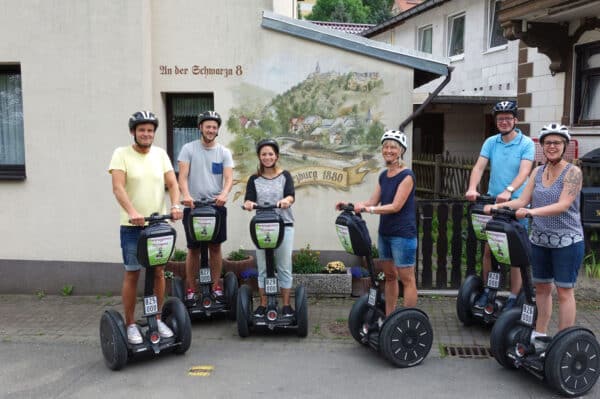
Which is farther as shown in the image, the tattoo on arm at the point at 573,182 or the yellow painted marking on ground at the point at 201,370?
the yellow painted marking on ground at the point at 201,370

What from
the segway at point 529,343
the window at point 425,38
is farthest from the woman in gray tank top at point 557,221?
the window at point 425,38

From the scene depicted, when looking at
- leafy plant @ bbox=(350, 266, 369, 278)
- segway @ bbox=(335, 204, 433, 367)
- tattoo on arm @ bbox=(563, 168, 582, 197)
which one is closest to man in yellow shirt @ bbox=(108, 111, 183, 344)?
segway @ bbox=(335, 204, 433, 367)

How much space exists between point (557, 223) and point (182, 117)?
499 cm

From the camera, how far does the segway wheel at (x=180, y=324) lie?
16.6 ft

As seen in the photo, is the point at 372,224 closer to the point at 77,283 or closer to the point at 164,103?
the point at 164,103

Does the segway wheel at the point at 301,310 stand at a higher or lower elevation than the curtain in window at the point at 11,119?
lower

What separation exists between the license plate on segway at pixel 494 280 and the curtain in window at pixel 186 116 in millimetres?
4116

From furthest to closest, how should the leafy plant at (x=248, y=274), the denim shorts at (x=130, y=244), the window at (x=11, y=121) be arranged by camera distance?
the window at (x=11, y=121) < the leafy plant at (x=248, y=274) < the denim shorts at (x=130, y=244)

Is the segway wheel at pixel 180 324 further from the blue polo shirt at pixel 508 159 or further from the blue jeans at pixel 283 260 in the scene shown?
the blue polo shirt at pixel 508 159

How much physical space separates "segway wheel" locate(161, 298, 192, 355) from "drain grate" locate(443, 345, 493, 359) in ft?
7.94

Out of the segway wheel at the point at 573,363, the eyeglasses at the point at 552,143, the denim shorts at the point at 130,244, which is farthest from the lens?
the denim shorts at the point at 130,244

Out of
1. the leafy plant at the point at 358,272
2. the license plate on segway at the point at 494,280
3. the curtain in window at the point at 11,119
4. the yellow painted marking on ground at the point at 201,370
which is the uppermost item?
the curtain in window at the point at 11,119

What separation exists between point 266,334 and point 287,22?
3871 mm

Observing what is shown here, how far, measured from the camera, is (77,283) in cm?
721
